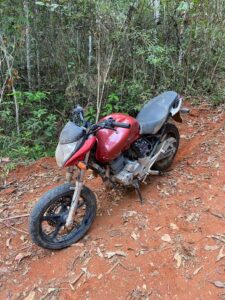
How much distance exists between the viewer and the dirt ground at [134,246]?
8.02 feet

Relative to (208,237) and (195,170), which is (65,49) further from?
(208,237)

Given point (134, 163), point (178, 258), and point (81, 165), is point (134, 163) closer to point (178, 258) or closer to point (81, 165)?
point (81, 165)

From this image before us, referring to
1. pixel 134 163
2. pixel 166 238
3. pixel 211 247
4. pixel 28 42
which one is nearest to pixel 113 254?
pixel 166 238

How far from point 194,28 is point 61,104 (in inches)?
103

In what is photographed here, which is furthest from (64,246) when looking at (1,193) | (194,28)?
(194,28)

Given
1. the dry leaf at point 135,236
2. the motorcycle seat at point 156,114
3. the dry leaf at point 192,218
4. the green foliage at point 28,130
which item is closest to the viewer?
the dry leaf at point 135,236

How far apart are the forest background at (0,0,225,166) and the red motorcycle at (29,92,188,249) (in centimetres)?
133

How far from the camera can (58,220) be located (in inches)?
111

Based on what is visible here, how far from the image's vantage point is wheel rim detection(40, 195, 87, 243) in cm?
271

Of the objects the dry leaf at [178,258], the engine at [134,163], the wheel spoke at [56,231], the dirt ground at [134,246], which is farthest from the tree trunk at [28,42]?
the dry leaf at [178,258]

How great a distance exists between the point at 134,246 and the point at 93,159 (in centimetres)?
88

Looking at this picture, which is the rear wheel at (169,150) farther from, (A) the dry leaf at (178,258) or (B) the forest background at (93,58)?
(A) the dry leaf at (178,258)

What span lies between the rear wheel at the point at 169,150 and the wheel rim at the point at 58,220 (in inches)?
47.4

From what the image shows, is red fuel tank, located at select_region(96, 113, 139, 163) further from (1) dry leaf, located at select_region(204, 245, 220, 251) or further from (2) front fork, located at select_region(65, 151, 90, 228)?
(1) dry leaf, located at select_region(204, 245, 220, 251)
